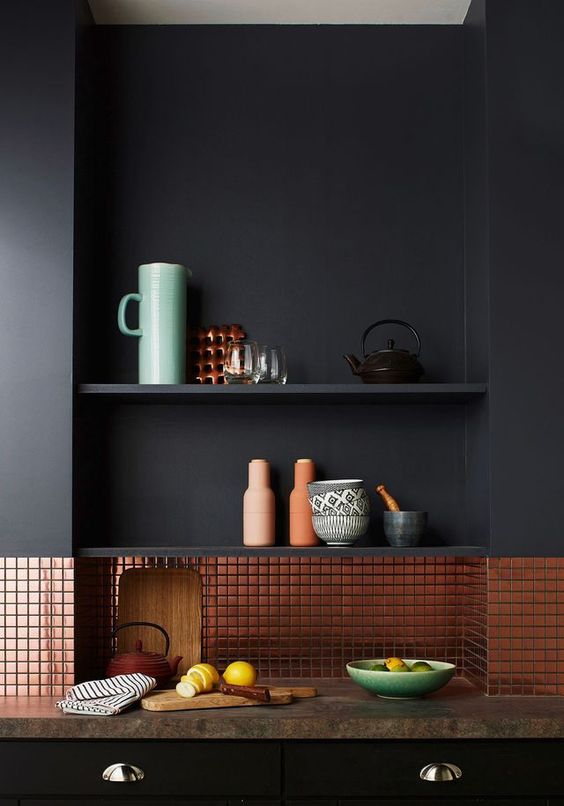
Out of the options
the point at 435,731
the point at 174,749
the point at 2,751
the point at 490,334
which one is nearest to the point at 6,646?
the point at 2,751

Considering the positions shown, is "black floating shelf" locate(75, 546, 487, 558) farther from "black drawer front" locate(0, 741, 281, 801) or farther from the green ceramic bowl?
"black drawer front" locate(0, 741, 281, 801)

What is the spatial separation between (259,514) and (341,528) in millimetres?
257

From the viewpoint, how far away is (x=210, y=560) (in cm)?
315

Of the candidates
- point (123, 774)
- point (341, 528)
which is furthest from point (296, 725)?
point (341, 528)

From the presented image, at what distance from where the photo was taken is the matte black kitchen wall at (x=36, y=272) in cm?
285

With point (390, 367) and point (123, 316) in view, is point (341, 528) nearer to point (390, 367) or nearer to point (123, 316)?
point (390, 367)

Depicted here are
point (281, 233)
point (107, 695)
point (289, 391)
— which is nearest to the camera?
point (107, 695)

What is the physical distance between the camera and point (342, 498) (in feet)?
9.52

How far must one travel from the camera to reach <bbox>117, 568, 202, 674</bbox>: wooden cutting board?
3.07 metres

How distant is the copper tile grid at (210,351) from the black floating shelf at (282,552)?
536 mm

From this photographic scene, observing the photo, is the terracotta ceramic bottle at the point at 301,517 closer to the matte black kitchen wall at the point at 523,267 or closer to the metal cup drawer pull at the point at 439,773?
the matte black kitchen wall at the point at 523,267

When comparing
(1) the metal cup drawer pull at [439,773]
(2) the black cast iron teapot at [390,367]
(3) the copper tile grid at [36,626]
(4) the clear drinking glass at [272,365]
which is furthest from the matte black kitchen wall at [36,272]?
(1) the metal cup drawer pull at [439,773]

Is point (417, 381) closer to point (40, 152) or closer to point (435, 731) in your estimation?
point (435, 731)

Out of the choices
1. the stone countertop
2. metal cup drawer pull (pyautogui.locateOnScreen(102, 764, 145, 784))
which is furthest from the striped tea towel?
metal cup drawer pull (pyautogui.locateOnScreen(102, 764, 145, 784))
